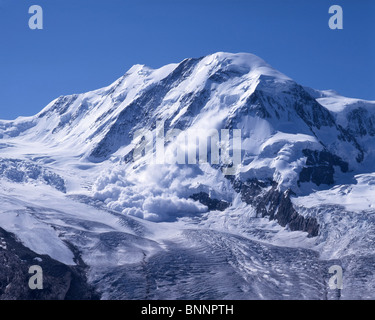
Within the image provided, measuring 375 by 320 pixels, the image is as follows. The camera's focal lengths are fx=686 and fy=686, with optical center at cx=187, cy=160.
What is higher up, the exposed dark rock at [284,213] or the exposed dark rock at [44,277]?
the exposed dark rock at [284,213]

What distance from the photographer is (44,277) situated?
130m

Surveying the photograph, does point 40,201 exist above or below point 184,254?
above

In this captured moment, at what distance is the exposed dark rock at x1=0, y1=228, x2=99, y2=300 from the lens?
12281cm

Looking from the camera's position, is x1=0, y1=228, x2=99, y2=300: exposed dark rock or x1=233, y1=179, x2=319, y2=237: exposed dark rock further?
x1=233, y1=179, x2=319, y2=237: exposed dark rock

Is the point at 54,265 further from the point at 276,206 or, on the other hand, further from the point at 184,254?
the point at 276,206

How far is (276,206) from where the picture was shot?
Answer: 194750 millimetres

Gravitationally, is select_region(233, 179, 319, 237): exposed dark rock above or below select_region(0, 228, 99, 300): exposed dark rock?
above

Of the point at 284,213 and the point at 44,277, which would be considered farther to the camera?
the point at 284,213

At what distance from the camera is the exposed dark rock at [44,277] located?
122812mm

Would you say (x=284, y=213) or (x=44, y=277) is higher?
(x=284, y=213)

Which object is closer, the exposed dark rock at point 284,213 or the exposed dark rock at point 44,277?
the exposed dark rock at point 44,277
